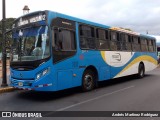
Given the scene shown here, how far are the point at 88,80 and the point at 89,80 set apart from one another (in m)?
0.08

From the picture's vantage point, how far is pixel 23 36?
9.21m

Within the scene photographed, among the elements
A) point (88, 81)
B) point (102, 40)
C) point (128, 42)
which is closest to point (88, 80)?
point (88, 81)

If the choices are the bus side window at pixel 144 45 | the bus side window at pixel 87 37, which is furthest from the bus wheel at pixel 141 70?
the bus side window at pixel 87 37

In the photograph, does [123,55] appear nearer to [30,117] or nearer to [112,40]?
[112,40]

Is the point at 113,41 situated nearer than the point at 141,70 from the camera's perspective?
Yes

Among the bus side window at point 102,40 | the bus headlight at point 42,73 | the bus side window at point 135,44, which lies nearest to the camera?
the bus headlight at point 42,73

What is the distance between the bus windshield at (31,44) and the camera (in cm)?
843

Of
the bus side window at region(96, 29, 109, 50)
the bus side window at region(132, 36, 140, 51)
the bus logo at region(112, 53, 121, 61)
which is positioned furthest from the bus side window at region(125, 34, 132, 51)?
the bus side window at region(96, 29, 109, 50)

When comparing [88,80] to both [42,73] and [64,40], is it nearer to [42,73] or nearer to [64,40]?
[64,40]

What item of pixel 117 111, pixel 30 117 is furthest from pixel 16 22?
pixel 117 111

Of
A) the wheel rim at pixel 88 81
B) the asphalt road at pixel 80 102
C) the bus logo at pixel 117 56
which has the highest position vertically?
the bus logo at pixel 117 56

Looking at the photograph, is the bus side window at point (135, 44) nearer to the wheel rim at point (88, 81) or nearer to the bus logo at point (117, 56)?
the bus logo at point (117, 56)

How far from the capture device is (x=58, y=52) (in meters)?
8.72

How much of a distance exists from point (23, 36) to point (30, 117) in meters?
3.67
